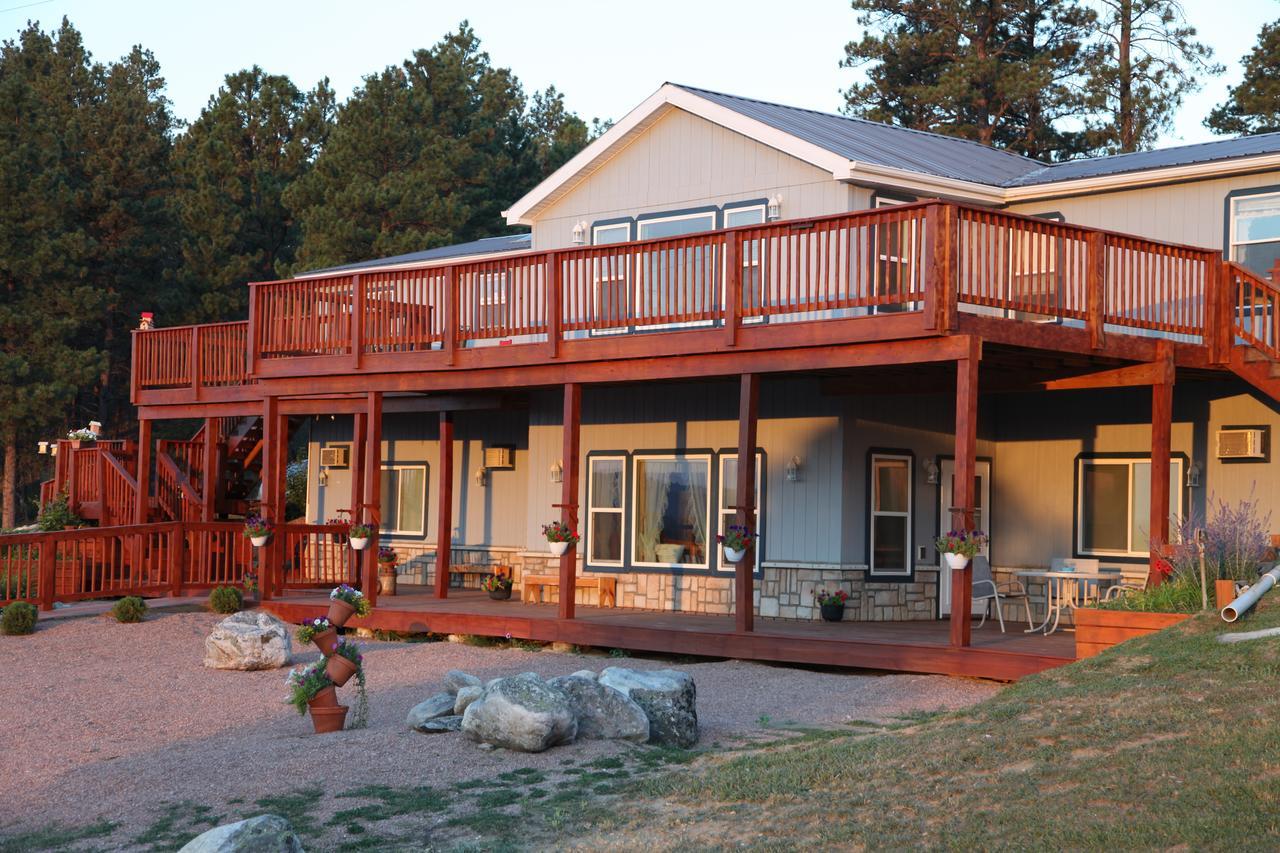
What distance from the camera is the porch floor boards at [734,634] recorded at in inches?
499

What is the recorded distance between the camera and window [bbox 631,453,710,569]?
→ 1798cm

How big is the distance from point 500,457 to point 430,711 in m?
11.2

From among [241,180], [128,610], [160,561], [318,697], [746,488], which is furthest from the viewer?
[241,180]

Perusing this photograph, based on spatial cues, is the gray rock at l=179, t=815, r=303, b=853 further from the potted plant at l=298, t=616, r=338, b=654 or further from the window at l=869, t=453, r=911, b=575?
the window at l=869, t=453, r=911, b=575

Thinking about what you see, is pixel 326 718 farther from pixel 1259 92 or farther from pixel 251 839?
pixel 1259 92

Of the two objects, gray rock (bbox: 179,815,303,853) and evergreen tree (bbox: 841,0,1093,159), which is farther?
evergreen tree (bbox: 841,0,1093,159)

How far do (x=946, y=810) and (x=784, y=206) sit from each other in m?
10.7

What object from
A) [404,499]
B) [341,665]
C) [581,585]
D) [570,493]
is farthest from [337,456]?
[341,665]

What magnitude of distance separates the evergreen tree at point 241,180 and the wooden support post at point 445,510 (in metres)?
18.0

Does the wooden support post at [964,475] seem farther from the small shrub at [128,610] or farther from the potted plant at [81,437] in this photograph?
the potted plant at [81,437]

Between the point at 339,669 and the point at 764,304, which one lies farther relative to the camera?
the point at 764,304

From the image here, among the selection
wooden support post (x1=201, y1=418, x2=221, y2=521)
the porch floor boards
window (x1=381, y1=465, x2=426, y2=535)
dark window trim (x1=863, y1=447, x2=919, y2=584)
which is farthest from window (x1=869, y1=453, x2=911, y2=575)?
wooden support post (x1=201, y1=418, x2=221, y2=521)

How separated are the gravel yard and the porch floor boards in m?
0.19

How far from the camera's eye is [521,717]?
940cm
